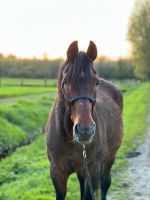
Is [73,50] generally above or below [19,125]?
above

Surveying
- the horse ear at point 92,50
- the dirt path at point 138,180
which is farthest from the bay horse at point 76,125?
the dirt path at point 138,180

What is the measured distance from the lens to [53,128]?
197 inches

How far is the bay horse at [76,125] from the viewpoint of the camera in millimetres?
4008

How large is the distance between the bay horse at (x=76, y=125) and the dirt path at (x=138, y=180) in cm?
159

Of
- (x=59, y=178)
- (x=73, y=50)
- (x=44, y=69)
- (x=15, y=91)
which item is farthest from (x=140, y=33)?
(x=73, y=50)

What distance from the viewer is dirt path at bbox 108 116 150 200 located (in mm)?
7336

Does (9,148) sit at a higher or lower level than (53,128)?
lower

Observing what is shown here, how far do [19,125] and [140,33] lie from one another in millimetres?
36441

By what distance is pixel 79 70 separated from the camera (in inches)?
165

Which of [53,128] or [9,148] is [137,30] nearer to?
[9,148]

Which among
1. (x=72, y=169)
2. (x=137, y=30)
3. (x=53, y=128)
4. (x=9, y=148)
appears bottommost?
(x=9, y=148)

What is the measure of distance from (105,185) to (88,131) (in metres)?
3.31

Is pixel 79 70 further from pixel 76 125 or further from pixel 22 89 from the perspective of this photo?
pixel 22 89

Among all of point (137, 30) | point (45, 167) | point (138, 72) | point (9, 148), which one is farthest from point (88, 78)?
point (138, 72)
